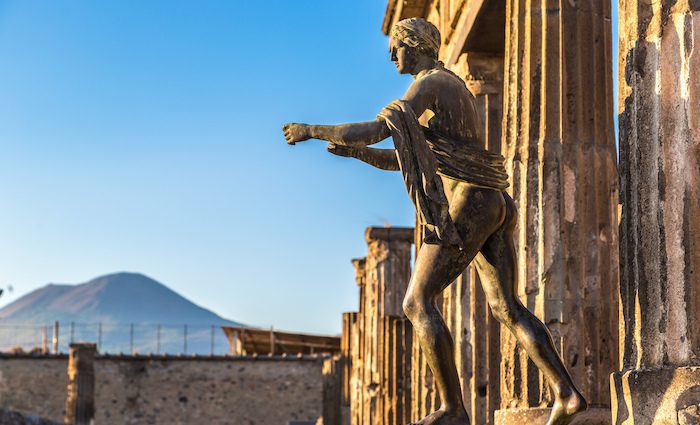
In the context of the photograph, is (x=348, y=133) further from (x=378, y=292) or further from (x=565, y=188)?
(x=378, y=292)

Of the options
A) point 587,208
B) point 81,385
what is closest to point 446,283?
point 587,208

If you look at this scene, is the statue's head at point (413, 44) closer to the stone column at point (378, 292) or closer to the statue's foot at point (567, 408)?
the statue's foot at point (567, 408)

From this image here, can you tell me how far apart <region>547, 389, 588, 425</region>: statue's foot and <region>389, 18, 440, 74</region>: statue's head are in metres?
1.92

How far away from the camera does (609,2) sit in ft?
35.5

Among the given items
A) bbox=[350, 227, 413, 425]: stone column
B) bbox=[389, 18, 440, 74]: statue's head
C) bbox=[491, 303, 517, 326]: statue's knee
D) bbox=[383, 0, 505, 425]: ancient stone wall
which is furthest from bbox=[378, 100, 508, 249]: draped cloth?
bbox=[350, 227, 413, 425]: stone column

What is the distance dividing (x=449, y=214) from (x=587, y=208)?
3.56 metres

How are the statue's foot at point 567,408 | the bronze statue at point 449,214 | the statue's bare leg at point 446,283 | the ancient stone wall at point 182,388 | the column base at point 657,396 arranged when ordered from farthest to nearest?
the ancient stone wall at point 182,388 < the statue's bare leg at point 446,283 < the bronze statue at point 449,214 < the statue's foot at point 567,408 < the column base at point 657,396

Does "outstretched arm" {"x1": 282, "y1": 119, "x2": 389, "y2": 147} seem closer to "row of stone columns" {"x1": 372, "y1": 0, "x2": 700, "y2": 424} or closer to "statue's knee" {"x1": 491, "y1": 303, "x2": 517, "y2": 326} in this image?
"statue's knee" {"x1": 491, "y1": 303, "x2": 517, "y2": 326}

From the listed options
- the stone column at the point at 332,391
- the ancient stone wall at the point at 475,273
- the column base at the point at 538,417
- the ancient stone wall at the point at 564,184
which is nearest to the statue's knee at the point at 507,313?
the column base at the point at 538,417

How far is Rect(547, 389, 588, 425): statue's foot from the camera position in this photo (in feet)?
22.7

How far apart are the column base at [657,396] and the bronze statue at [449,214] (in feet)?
0.87

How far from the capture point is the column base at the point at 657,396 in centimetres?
637

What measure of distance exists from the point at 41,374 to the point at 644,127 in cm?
3365

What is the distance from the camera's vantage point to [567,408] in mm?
6934
